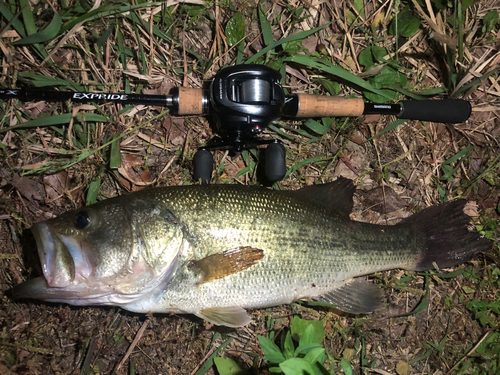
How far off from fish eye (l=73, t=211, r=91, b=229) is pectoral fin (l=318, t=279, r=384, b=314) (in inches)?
67.1

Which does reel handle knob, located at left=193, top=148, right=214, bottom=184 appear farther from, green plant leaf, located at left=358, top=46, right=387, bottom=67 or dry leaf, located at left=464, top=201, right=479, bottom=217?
dry leaf, located at left=464, top=201, right=479, bottom=217

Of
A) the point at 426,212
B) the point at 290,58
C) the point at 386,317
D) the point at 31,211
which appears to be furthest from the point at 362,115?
the point at 31,211

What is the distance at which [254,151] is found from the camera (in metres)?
2.73

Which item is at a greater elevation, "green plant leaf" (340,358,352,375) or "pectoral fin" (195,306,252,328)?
"pectoral fin" (195,306,252,328)

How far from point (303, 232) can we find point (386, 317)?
1280mm

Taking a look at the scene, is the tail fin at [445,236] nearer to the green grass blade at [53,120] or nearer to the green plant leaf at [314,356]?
the green plant leaf at [314,356]

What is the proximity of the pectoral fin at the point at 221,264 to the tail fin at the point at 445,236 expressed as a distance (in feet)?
4.72

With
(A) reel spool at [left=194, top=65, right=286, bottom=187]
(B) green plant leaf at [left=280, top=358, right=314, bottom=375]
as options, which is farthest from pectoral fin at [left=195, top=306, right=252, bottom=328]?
(A) reel spool at [left=194, top=65, right=286, bottom=187]

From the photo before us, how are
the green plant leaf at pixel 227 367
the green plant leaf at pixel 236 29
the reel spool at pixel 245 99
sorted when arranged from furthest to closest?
the green plant leaf at pixel 236 29 < the green plant leaf at pixel 227 367 < the reel spool at pixel 245 99

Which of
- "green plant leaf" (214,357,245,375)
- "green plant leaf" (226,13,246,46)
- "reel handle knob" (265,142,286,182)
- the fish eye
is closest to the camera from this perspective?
the fish eye

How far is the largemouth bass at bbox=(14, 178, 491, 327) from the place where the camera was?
192cm

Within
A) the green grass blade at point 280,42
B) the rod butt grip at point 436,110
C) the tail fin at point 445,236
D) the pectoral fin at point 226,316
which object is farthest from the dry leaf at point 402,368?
the green grass blade at point 280,42

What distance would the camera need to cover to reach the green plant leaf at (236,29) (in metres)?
2.70

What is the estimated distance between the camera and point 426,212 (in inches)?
107
